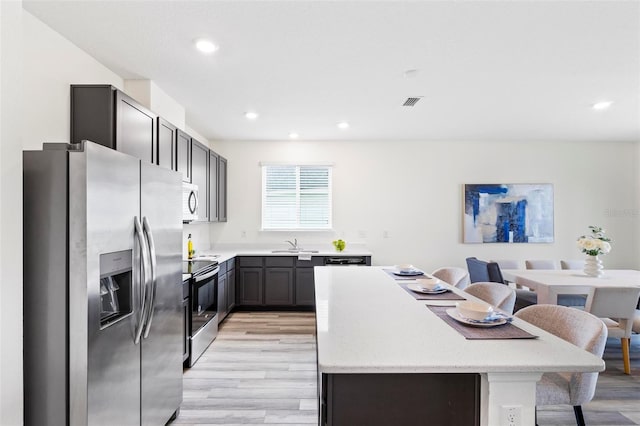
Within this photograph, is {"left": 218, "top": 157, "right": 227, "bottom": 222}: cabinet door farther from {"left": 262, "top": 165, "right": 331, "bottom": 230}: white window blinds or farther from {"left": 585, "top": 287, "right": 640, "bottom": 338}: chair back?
{"left": 585, "top": 287, "right": 640, "bottom": 338}: chair back

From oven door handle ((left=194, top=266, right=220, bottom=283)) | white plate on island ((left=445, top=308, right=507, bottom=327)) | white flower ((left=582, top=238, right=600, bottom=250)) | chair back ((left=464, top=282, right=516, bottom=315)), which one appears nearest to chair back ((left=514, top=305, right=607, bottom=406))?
chair back ((left=464, top=282, right=516, bottom=315))

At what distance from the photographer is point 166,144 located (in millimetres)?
3244

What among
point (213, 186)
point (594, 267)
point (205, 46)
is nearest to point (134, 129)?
point (205, 46)

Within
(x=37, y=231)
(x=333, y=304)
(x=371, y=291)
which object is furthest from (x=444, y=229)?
(x=37, y=231)

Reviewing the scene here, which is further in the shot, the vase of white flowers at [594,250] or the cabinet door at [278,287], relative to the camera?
the cabinet door at [278,287]

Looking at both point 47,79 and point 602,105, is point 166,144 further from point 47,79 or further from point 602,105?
point 602,105

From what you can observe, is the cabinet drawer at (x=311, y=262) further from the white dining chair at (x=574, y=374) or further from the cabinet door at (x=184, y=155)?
the white dining chair at (x=574, y=374)

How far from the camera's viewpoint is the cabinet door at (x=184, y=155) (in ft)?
11.6

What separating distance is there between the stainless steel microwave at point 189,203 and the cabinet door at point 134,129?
2.12 ft

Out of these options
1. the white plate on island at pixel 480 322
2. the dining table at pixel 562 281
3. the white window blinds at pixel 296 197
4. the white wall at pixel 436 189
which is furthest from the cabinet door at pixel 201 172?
the dining table at pixel 562 281

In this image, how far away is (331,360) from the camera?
1.24 m

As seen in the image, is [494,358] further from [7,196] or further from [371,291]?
[7,196]

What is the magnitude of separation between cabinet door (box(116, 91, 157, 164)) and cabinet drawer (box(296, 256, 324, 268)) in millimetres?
2649

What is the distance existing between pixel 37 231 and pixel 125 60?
1.85 meters
